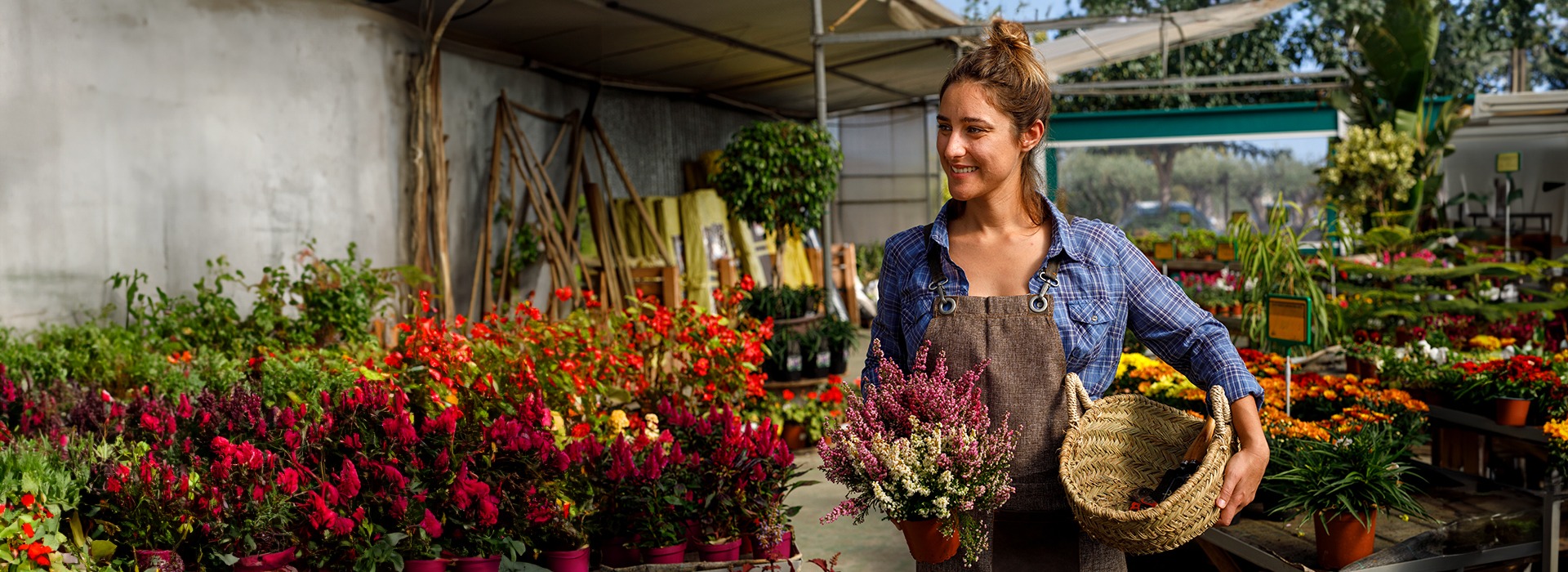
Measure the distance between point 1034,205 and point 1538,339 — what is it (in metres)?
5.67

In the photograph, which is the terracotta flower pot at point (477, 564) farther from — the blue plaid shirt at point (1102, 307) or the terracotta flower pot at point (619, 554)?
the blue plaid shirt at point (1102, 307)

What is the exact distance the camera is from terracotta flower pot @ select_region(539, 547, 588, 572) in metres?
2.74

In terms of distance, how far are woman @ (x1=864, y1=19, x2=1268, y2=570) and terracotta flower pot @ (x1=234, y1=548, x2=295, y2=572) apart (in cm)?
139

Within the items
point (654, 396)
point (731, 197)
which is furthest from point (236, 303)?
point (731, 197)

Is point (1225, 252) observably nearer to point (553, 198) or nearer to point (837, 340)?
point (837, 340)

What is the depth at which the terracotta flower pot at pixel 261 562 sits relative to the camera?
95.8 inches

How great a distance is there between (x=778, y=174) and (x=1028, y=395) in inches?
243

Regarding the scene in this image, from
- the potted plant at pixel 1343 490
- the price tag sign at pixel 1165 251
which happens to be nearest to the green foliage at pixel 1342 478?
the potted plant at pixel 1343 490

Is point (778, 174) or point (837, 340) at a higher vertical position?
point (778, 174)

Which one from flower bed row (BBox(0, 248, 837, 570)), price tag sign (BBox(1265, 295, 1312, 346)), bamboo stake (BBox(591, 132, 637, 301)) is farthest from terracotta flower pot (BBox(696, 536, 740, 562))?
bamboo stake (BBox(591, 132, 637, 301))

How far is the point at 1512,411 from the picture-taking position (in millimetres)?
4215

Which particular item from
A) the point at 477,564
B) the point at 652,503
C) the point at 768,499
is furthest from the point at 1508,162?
the point at 477,564

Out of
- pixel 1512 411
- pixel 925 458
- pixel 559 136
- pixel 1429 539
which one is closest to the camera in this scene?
pixel 925 458

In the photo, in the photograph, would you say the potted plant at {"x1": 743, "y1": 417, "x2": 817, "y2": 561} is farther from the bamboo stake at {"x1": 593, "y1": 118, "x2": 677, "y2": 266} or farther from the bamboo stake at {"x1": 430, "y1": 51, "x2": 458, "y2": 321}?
the bamboo stake at {"x1": 593, "y1": 118, "x2": 677, "y2": 266}
